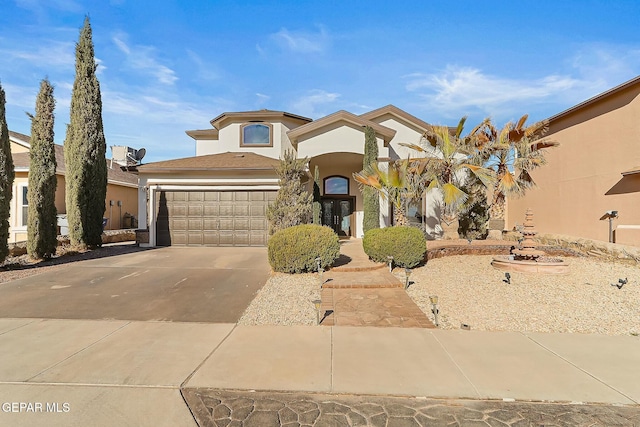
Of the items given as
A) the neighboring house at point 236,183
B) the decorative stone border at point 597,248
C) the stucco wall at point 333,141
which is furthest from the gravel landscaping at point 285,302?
the decorative stone border at point 597,248

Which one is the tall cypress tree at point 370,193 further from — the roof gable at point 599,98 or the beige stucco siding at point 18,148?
the beige stucco siding at point 18,148

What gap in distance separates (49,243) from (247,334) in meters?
9.60

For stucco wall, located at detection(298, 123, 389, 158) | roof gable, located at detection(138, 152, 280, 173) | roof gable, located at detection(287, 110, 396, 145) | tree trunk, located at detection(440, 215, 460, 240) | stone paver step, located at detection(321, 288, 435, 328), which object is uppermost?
roof gable, located at detection(287, 110, 396, 145)

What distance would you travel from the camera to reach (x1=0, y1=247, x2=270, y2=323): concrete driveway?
5.79 m

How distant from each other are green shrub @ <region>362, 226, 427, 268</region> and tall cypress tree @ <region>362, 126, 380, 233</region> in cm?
486

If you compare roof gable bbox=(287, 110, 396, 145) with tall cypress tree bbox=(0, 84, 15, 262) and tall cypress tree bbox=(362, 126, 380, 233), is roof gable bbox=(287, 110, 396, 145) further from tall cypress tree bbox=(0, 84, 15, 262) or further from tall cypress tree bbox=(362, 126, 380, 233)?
tall cypress tree bbox=(0, 84, 15, 262)

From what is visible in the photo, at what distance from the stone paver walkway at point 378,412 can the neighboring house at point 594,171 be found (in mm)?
13537

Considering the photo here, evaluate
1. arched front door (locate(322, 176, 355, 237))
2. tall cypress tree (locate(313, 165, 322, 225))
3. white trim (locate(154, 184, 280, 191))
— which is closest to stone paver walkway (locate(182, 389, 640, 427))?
white trim (locate(154, 184, 280, 191))

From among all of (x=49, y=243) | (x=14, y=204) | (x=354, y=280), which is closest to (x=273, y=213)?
(x=354, y=280)

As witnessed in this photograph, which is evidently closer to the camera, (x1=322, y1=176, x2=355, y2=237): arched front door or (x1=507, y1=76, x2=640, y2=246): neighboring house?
(x1=507, y1=76, x2=640, y2=246): neighboring house

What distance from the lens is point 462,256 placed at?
11297 mm

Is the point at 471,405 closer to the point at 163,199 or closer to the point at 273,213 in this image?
the point at 273,213

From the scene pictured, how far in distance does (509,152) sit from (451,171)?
302cm

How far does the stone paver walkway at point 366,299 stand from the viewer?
540 centimetres
